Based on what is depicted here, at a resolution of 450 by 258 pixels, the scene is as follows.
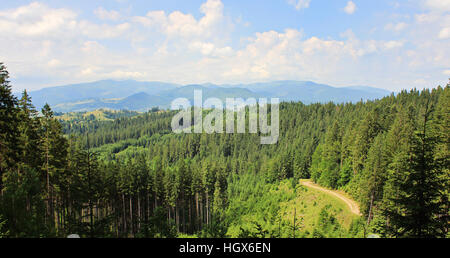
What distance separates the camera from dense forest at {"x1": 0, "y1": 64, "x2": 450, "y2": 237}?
11.1m

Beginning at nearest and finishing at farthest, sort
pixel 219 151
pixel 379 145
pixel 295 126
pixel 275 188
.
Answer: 1. pixel 379 145
2. pixel 275 188
3. pixel 295 126
4. pixel 219 151

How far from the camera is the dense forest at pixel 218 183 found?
11.1 m

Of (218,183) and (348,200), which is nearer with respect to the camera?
(348,200)

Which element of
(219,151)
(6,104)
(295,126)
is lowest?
(219,151)

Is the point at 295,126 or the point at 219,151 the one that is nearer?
the point at 295,126

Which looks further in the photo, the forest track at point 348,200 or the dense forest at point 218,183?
the forest track at point 348,200

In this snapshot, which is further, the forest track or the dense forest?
the forest track

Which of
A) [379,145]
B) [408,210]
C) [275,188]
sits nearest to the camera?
[408,210]

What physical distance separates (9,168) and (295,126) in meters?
120

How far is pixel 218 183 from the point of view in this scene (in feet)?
195

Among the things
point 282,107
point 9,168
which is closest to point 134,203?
point 9,168

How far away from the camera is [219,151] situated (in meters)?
139

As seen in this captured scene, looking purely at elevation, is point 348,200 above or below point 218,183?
above
